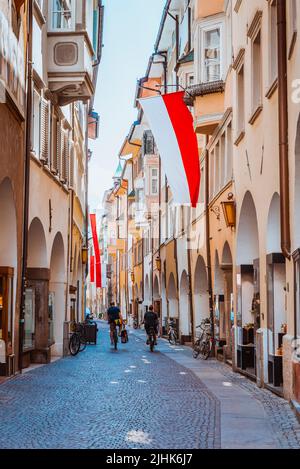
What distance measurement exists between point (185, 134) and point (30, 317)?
613 cm

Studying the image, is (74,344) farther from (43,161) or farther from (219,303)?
(43,161)

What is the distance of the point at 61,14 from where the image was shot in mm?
24672

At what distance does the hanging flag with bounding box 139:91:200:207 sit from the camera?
2211cm

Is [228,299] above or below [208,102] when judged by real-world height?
below

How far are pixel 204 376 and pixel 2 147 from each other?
6.95m

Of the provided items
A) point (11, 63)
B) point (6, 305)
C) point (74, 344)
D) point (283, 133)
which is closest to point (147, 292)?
point (74, 344)

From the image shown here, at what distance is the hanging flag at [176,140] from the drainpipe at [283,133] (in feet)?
27.2

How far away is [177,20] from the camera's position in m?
37.3

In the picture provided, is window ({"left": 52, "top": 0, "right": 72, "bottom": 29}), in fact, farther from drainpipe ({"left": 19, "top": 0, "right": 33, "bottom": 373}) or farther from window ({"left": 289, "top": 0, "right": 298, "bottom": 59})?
window ({"left": 289, "top": 0, "right": 298, "bottom": 59})

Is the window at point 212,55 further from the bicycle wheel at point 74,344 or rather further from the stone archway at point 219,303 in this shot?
the bicycle wheel at point 74,344

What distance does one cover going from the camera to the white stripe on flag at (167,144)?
2205 cm

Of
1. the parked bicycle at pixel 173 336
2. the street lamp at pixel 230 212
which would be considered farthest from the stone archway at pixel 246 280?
the parked bicycle at pixel 173 336
